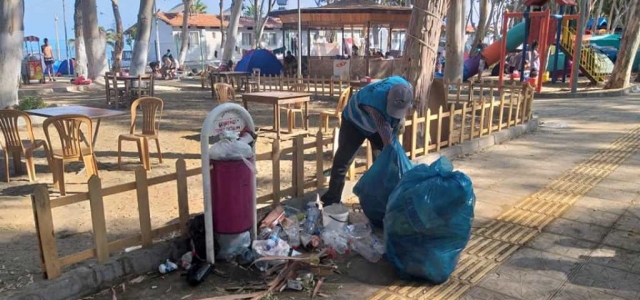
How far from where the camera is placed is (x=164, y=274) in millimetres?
3613

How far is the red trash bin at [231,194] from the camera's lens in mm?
3609

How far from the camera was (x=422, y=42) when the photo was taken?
6.44 m

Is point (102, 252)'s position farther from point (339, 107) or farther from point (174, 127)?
point (174, 127)

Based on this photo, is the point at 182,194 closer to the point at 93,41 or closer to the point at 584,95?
the point at 584,95

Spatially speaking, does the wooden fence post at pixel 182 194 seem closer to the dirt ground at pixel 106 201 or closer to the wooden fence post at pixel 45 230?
the dirt ground at pixel 106 201

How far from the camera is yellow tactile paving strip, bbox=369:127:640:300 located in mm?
3355

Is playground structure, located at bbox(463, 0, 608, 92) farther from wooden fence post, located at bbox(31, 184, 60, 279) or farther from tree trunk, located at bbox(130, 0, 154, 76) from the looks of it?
wooden fence post, located at bbox(31, 184, 60, 279)

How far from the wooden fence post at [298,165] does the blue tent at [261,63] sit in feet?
62.2

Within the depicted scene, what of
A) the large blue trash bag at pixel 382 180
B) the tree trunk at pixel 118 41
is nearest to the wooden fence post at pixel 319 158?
the large blue trash bag at pixel 382 180

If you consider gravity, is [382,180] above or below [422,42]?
below

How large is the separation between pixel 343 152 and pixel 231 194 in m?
1.40

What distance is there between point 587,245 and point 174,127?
8.07m

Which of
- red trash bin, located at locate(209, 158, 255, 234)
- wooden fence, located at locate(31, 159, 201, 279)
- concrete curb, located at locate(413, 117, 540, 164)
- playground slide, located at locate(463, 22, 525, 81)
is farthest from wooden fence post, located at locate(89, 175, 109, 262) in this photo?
playground slide, located at locate(463, 22, 525, 81)

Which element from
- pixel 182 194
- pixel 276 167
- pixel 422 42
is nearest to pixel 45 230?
pixel 182 194
